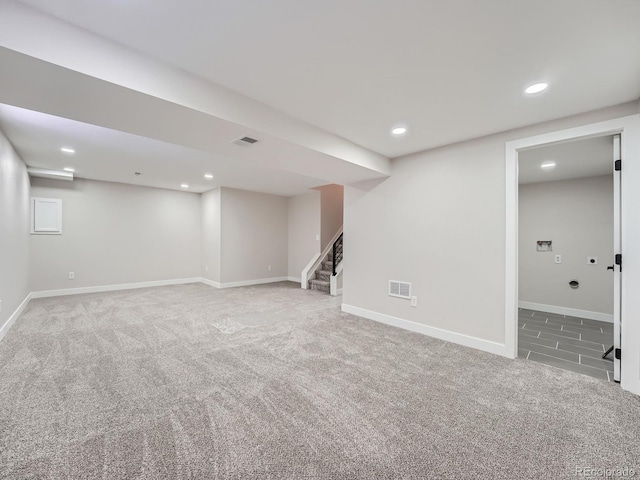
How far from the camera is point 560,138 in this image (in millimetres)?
2691

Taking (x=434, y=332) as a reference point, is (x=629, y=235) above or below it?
above

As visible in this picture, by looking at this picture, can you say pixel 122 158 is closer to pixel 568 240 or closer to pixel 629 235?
pixel 629 235

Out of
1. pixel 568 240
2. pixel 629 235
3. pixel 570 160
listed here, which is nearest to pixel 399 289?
pixel 629 235

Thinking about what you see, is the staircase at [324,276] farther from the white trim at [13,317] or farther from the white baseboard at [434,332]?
the white trim at [13,317]

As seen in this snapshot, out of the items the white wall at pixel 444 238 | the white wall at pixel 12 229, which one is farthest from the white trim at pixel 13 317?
the white wall at pixel 444 238

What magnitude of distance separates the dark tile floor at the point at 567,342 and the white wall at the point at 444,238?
0.63m

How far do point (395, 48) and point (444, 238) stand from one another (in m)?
2.40

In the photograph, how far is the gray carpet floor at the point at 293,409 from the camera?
1.51 metres

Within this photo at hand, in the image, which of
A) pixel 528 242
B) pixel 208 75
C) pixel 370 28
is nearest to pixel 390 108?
pixel 370 28

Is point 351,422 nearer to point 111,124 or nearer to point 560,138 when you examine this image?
point 111,124

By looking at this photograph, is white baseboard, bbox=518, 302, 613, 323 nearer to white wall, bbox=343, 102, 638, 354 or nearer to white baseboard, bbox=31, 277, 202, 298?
white wall, bbox=343, 102, 638, 354

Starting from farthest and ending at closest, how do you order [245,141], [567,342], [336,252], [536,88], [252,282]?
[252,282], [336,252], [567,342], [245,141], [536,88]

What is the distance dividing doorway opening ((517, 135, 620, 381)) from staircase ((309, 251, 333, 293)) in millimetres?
3925

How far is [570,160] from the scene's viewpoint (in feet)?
12.2
